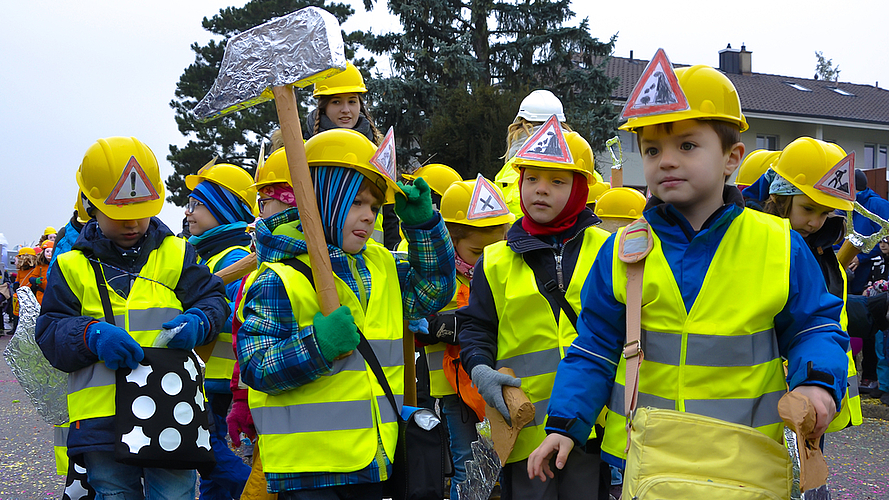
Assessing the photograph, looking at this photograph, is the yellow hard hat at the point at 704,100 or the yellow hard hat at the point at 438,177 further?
the yellow hard hat at the point at 438,177

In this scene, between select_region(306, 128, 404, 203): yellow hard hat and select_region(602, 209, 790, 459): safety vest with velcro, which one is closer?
select_region(602, 209, 790, 459): safety vest with velcro

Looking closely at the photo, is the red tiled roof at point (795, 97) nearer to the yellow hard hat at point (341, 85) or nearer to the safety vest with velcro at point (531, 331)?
the yellow hard hat at point (341, 85)

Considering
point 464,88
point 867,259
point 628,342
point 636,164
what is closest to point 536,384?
point 628,342

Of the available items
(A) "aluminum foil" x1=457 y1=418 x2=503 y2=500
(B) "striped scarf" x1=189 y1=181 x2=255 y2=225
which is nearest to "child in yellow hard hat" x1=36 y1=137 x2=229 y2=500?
(A) "aluminum foil" x1=457 y1=418 x2=503 y2=500

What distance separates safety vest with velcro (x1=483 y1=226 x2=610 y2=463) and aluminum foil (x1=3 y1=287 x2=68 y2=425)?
84.8 inches

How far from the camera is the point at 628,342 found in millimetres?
2367

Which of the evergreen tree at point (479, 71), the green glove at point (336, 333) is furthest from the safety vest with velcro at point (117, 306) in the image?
the evergreen tree at point (479, 71)

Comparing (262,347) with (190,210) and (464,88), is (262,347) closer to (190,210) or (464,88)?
(190,210)

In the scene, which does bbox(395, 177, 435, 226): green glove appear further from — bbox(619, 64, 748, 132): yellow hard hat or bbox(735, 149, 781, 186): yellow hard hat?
bbox(735, 149, 781, 186): yellow hard hat

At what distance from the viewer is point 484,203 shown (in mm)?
4672

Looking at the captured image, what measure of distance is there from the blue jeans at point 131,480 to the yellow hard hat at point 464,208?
203 centimetres

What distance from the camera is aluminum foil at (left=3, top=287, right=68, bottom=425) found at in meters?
3.93

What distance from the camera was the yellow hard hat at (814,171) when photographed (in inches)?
158

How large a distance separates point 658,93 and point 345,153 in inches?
47.4
